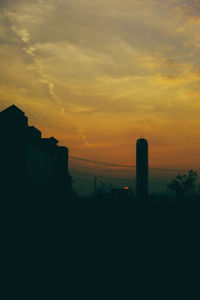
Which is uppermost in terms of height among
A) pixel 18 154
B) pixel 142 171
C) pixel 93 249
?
pixel 18 154

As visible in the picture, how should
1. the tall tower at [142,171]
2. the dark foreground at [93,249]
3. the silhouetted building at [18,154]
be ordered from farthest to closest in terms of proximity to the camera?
the tall tower at [142,171], the silhouetted building at [18,154], the dark foreground at [93,249]

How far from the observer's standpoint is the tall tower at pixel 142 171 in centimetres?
4734

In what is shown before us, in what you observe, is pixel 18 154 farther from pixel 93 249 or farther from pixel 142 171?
pixel 142 171

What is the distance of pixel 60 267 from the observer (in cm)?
1284

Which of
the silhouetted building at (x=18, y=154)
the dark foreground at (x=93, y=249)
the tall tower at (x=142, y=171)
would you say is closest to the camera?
the dark foreground at (x=93, y=249)

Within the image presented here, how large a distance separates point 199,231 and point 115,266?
397 inches

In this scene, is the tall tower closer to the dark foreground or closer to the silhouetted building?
the silhouetted building

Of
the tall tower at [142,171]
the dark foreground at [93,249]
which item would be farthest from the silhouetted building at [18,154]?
the tall tower at [142,171]

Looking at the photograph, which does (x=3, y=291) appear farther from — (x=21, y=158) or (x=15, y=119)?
(x=15, y=119)

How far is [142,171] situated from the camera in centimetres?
4766

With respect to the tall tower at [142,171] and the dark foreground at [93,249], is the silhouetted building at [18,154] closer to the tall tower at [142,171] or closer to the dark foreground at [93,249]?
the dark foreground at [93,249]

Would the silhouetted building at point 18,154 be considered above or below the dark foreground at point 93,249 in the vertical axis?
above

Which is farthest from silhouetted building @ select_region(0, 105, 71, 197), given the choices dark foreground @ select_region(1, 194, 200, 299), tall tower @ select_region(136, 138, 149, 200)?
tall tower @ select_region(136, 138, 149, 200)

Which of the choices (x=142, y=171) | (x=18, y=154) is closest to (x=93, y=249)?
(x=18, y=154)
